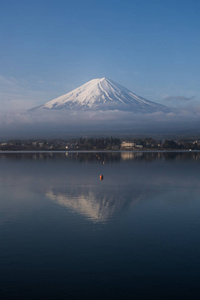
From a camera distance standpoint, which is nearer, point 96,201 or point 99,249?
point 99,249

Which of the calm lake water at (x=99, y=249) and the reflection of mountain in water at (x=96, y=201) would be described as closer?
the calm lake water at (x=99, y=249)

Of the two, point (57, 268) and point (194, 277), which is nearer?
point (194, 277)

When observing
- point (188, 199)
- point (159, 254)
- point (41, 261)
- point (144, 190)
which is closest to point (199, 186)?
point (144, 190)

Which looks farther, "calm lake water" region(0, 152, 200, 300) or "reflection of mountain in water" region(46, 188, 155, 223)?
"reflection of mountain in water" region(46, 188, 155, 223)

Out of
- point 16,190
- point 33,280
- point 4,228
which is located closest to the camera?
point 33,280

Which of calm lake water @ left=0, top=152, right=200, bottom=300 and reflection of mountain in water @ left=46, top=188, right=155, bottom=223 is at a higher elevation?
calm lake water @ left=0, top=152, right=200, bottom=300

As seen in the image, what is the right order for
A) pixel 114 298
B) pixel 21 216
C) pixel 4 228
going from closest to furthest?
pixel 114 298
pixel 4 228
pixel 21 216

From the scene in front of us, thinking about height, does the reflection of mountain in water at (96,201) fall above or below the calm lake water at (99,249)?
below

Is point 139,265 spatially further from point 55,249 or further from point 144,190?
point 144,190
